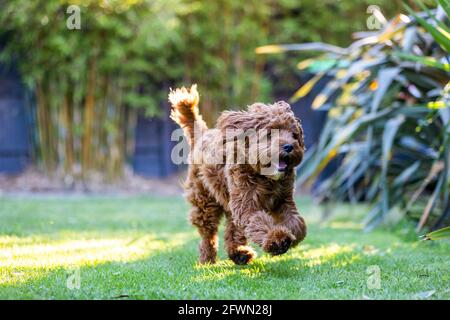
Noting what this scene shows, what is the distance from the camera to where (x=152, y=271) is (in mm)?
3975

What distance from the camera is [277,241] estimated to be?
144 inches

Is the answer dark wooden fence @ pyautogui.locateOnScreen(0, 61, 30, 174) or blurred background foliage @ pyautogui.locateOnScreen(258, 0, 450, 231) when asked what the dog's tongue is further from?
dark wooden fence @ pyautogui.locateOnScreen(0, 61, 30, 174)

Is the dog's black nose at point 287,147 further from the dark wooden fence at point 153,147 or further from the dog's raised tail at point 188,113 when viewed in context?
the dark wooden fence at point 153,147

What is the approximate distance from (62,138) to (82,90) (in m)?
0.85

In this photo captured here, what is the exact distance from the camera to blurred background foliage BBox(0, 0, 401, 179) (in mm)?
10141

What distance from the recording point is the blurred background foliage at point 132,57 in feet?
33.3

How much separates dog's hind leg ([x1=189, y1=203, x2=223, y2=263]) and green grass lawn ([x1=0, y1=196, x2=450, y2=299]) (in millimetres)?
121

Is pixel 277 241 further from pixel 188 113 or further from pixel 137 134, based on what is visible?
pixel 137 134

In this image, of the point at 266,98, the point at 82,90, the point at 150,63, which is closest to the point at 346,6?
the point at 266,98

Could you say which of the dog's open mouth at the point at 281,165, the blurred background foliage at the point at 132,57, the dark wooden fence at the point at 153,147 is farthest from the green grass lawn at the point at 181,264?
the dark wooden fence at the point at 153,147

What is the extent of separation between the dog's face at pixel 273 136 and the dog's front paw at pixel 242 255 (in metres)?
0.61

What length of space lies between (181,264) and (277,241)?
0.98 meters

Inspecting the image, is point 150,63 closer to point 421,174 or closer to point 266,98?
point 266,98

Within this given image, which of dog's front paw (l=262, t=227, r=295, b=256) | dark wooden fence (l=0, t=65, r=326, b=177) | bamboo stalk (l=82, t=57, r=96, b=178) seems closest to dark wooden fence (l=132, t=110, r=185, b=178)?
dark wooden fence (l=0, t=65, r=326, b=177)
